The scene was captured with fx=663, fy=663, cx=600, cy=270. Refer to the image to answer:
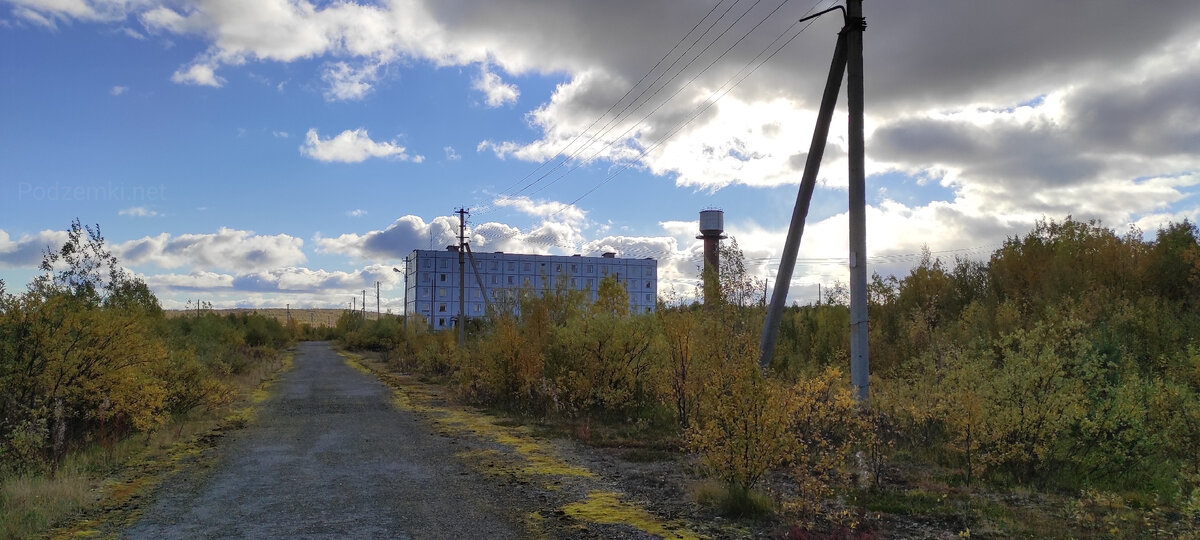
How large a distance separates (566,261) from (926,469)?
79918 millimetres

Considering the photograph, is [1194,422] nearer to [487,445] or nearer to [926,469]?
[926,469]

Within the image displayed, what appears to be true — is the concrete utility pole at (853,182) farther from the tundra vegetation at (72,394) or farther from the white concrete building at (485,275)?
the white concrete building at (485,275)

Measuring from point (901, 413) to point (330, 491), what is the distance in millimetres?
7665

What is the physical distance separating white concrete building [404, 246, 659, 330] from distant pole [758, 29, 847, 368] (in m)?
62.6

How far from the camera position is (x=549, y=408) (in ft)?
47.0

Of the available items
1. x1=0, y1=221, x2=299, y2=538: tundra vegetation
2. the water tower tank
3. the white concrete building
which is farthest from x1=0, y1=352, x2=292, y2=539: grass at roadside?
the white concrete building

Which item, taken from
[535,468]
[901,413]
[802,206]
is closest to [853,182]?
[802,206]

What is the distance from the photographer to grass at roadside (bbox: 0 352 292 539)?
611 centimetres

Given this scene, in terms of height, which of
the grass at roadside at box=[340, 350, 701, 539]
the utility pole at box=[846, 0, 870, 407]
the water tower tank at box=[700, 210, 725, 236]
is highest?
the water tower tank at box=[700, 210, 725, 236]

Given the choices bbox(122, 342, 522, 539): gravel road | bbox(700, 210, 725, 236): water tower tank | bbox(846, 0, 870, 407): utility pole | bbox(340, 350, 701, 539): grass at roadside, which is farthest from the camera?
bbox(700, 210, 725, 236): water tower tank

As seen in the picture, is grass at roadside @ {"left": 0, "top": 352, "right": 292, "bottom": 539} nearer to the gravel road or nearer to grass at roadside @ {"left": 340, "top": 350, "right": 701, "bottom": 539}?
the gravel road

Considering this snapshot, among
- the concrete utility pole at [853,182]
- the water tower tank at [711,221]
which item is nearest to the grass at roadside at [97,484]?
the concrete utility pole at [853,182]

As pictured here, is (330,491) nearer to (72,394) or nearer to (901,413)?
(72,394)

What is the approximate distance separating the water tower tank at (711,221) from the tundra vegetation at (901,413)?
1682 inches
